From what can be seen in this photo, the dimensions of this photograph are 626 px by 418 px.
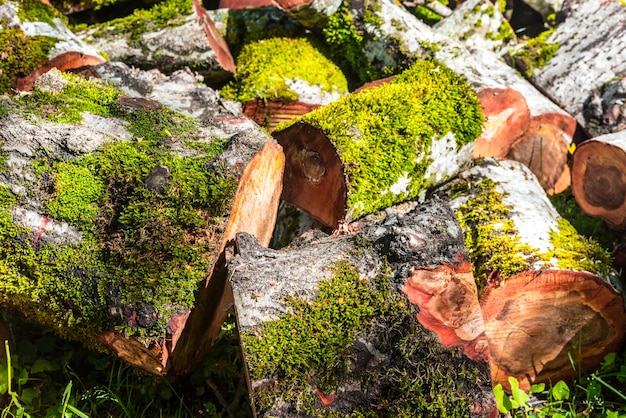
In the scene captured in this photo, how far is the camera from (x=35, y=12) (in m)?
3.44

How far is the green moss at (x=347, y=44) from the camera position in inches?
155

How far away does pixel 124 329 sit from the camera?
211cm

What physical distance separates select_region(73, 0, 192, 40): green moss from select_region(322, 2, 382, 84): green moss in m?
0.96

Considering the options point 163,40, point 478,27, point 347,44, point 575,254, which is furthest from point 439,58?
point 163,40

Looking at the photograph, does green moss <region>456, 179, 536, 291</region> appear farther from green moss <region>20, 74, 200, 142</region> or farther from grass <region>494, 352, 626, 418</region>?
green moss <region>20, 74, 200, 142</region>

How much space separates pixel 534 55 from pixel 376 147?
2.09 metres

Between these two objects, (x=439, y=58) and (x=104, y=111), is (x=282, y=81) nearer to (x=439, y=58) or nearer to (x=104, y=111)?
(x=439, y=58)

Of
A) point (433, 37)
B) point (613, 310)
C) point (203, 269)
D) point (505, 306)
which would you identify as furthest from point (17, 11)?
point (613, 310)

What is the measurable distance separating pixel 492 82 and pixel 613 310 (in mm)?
1475

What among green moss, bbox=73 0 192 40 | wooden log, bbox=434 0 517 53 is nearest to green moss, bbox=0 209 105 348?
green moss, bbox=73 0 192 40

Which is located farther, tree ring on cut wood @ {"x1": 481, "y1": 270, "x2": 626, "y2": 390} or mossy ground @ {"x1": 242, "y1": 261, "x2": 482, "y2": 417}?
tree ring on cut wood @ {"x1": 481, "y1": 270, "x2": 626, "y2": 390}

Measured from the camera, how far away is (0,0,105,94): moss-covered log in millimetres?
3225

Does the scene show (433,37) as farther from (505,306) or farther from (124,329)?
(124,329)

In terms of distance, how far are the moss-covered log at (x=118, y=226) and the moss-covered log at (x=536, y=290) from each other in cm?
115
